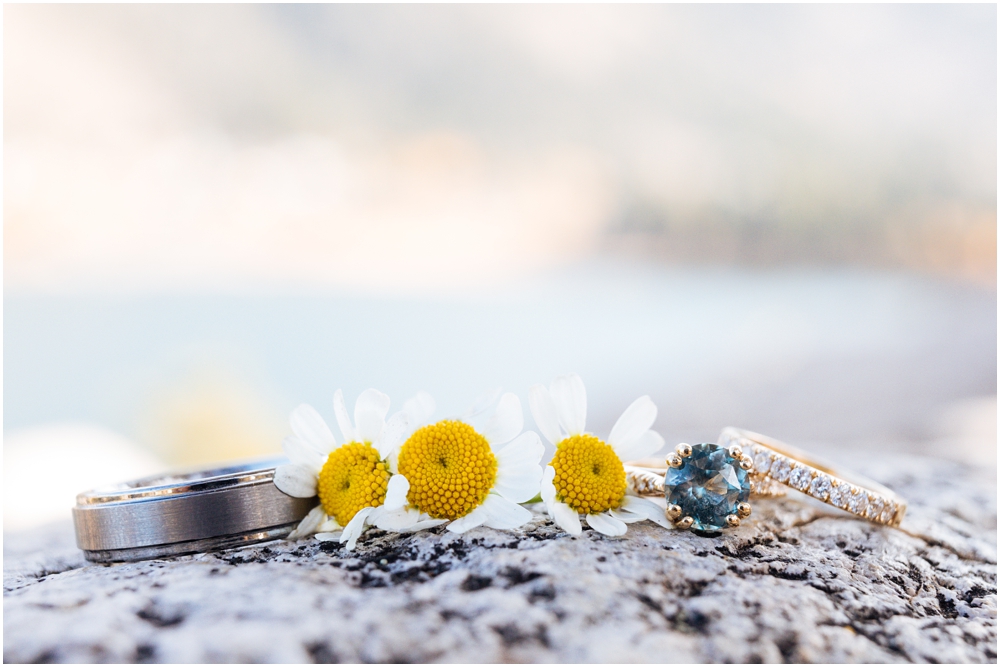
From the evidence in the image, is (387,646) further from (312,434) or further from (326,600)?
(312,434)

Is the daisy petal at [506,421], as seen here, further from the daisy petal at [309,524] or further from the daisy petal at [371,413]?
the daisy petal at [309,524]

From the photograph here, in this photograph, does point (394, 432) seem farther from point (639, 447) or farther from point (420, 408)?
point (639, 447)

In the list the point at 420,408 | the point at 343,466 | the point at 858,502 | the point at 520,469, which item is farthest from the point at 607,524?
the point at 858,502

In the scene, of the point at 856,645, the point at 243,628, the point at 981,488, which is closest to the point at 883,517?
the point at 856,645

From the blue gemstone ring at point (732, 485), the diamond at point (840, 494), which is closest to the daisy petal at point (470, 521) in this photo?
the blue gemstone ring at point (732, 485)

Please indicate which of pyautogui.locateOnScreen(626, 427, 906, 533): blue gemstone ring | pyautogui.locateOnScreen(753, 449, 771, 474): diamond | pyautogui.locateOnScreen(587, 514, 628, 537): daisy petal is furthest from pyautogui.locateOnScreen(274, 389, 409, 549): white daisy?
pyautogui.locateOnScreen(753, 449, 771, 474): diamond

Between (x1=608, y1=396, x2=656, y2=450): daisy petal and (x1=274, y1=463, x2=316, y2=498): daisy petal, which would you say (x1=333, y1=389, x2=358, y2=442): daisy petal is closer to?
(x1=274, y1=463, x2=316, y2=498): daisy petal

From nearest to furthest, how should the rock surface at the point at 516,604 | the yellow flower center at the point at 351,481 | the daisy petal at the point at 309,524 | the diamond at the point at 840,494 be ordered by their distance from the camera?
1. the rock surface at the point at 516,604
2. the yellow flower center at the point at 351,481
3. the daisy petal at the point at 309,524
4. the diamond at the point at 840,494

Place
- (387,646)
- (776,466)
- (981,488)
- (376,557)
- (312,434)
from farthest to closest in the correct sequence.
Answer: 1. (981,488)
2. (776,466)
3. (312,434)
4. (376,557)
5. (387,646)
